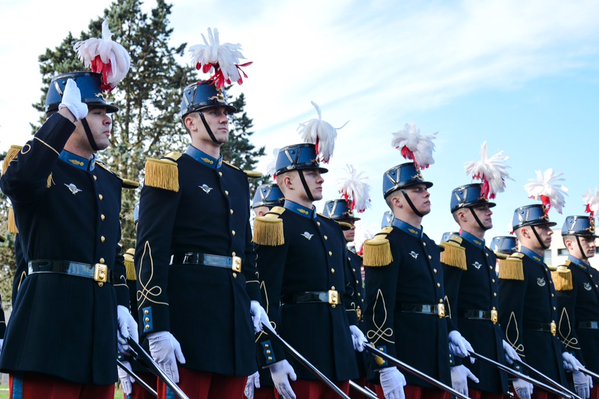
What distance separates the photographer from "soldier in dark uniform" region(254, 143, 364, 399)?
6.73m

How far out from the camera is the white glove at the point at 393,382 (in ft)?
23.7

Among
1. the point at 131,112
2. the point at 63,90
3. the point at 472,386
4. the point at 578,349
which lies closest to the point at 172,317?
the point at 63,90

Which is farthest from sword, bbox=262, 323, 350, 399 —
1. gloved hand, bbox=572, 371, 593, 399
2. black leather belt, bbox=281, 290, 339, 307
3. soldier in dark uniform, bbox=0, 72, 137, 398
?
gloved hand, bbox=572, 371, 593, 399

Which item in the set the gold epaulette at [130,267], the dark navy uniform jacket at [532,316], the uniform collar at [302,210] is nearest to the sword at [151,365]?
the uniform collar at [302,210]

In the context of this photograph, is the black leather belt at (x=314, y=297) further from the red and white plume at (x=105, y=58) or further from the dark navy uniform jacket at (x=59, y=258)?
the red and white plume at (x=105, y=58)

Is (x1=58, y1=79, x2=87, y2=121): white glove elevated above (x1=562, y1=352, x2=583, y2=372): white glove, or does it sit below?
above

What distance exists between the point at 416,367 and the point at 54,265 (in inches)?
159

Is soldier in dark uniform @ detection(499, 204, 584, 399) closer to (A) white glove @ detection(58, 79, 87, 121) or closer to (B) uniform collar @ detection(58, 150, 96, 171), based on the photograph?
(B) uniform collar @ detection(58, 150, 96, 171)

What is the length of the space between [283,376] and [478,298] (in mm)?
3384

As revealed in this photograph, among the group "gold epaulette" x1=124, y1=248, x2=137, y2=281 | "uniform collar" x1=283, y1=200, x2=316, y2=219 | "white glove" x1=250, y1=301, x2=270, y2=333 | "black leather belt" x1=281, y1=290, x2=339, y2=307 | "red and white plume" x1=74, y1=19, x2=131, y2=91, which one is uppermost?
"red and white plume" x1=74, y1=19, x2=131, y2=91

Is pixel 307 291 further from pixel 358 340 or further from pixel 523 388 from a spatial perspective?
pixel 523 388

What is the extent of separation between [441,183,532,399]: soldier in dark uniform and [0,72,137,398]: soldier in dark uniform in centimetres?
453

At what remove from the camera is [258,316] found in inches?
235

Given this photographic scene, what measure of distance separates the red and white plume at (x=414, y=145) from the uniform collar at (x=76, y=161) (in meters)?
4.28
